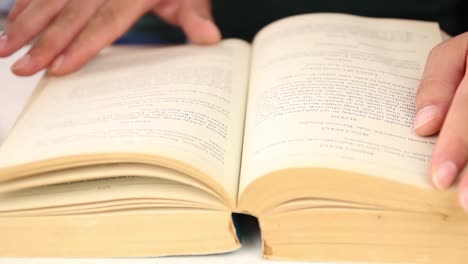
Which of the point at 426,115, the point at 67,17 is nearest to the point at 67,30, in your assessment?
the point at 67,17

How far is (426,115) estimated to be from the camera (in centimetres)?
54

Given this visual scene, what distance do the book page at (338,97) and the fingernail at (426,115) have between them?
0.04 feet

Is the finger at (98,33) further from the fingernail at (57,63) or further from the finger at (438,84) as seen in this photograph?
the finger at (438,84)

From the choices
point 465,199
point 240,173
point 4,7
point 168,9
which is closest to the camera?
point 465,199

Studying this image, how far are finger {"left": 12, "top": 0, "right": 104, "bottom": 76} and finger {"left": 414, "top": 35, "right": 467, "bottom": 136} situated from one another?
48 centimetres

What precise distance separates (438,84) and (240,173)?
0.74ft

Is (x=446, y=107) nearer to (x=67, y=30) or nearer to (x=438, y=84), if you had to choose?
(x=438, y=84)

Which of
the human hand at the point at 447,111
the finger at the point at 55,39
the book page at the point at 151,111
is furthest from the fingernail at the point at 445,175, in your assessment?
the finger at the point at 55,39

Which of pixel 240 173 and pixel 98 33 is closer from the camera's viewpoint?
pixel 240 173

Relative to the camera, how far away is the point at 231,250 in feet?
1.81

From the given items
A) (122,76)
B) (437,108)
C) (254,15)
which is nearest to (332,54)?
(437,108)

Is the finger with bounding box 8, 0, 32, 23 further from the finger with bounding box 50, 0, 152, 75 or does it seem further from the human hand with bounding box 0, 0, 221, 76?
the finger with bounding box 50, 0, 152, 75

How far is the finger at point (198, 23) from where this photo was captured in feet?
2.64

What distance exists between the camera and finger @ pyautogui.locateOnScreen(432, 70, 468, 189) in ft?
1.56
